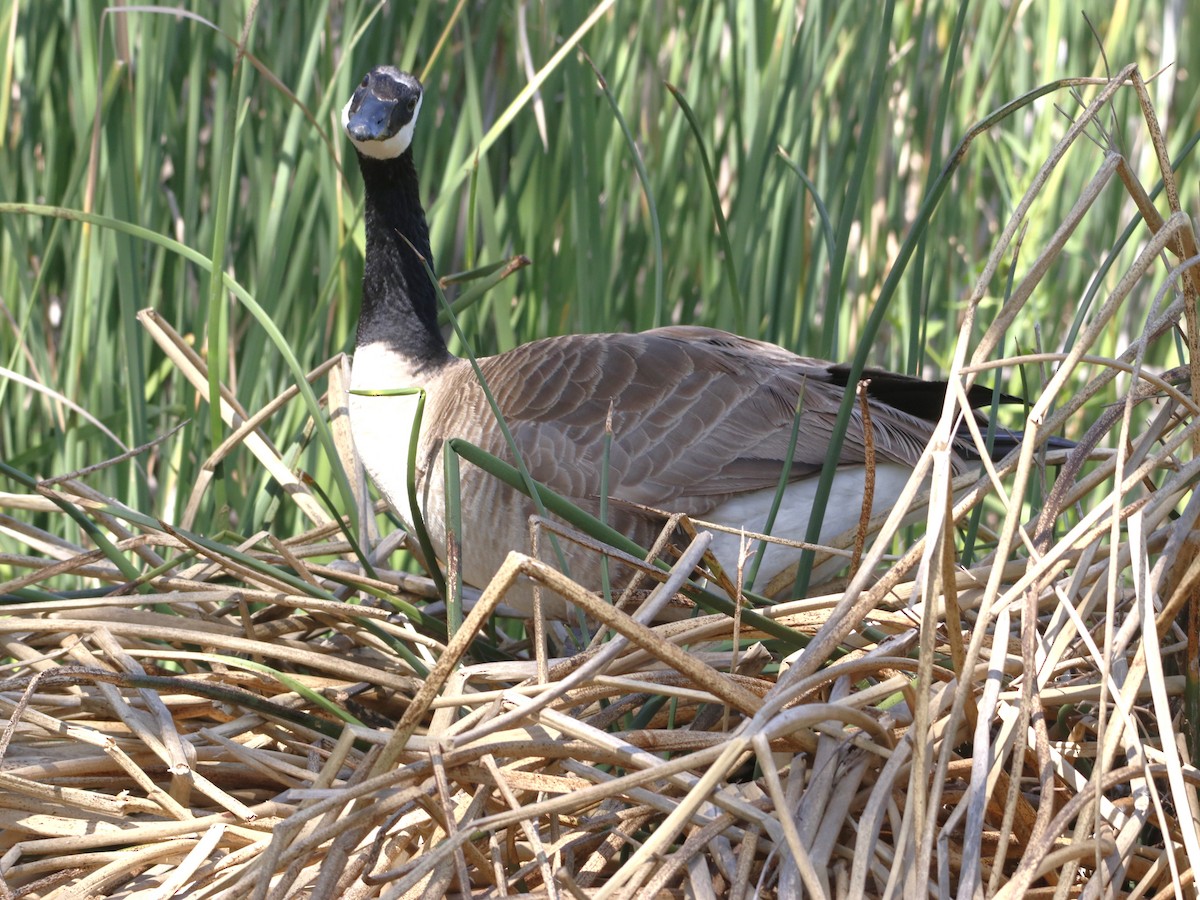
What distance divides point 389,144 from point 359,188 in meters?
0.62

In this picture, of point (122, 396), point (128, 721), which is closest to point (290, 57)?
point (122, 396)

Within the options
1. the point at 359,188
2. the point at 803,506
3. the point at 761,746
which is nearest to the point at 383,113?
the point at 359,188

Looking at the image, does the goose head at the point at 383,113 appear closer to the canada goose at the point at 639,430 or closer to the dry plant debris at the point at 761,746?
the canada goose at the point at 639,430

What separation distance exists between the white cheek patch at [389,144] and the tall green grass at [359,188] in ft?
0.26

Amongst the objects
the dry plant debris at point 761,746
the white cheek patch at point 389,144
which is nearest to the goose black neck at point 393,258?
the white cheek patch at point 389,144

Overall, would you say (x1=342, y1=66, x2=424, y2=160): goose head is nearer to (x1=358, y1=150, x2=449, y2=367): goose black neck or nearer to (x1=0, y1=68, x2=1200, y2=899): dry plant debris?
(x1=358, y1=150, x2=449, y2=367): goose black neck

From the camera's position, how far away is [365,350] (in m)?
2.62

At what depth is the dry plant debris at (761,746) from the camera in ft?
3.45

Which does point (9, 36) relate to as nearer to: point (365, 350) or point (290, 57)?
point (290, 57)

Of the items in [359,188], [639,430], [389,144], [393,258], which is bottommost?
[639,430]

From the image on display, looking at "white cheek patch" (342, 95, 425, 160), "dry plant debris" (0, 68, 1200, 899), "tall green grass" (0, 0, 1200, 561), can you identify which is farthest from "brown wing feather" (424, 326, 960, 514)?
"dry plant debris" (0, 68, 1200, 899)

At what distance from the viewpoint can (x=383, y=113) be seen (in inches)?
94.8

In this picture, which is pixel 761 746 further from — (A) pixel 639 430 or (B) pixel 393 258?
(B) pixel 393 258

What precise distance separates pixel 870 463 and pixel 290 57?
204cm
